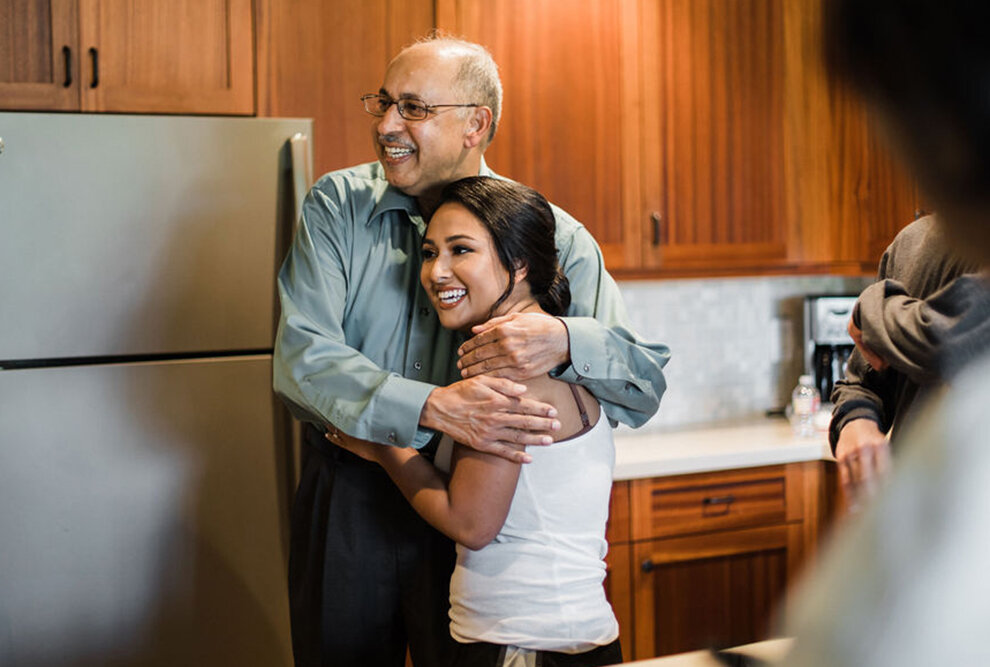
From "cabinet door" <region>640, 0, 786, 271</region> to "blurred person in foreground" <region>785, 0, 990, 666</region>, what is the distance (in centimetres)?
254

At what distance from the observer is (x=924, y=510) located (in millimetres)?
349

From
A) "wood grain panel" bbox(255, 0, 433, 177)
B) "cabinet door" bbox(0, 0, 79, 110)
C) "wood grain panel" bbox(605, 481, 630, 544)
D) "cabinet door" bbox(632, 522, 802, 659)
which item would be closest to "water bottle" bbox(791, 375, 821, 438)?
"cabinet door" bbox(632, 522, 802, 659)

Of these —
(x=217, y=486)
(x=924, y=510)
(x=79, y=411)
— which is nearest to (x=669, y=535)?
(x=217, y=486)

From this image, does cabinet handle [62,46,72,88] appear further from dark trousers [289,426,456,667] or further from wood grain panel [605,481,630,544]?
wood grain panel [605,481,630,544]

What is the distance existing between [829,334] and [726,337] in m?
0.36

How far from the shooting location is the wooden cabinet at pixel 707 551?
2629 millimetres

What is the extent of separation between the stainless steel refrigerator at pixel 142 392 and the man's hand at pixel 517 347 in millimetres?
863

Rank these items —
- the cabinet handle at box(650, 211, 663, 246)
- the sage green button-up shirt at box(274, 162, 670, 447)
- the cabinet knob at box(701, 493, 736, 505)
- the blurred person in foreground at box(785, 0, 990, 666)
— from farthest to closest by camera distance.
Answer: the cabinet handle at box(650, 211, 663, 246), the cabinet knob at box(701, 493, 736, 505), the sage green button-up shirt at box(274, 162, 670, 447), the blurred person in foreground at box(785, 0, 990, 666)

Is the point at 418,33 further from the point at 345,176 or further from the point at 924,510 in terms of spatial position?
the point at 924,510

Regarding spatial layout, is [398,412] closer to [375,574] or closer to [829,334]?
[375,574]

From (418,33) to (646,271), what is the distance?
1007 millimetres

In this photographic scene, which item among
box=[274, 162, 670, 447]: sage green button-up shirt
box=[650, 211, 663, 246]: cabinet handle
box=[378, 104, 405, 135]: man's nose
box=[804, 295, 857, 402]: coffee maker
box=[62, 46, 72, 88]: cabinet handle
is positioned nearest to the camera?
box=[274, 162, 670, 447]: sage green button-up shirt

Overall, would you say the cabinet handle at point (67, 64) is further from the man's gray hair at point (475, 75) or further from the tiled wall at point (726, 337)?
the tiled wall at point (726, 337)

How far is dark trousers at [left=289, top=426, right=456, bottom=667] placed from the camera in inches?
67.1
